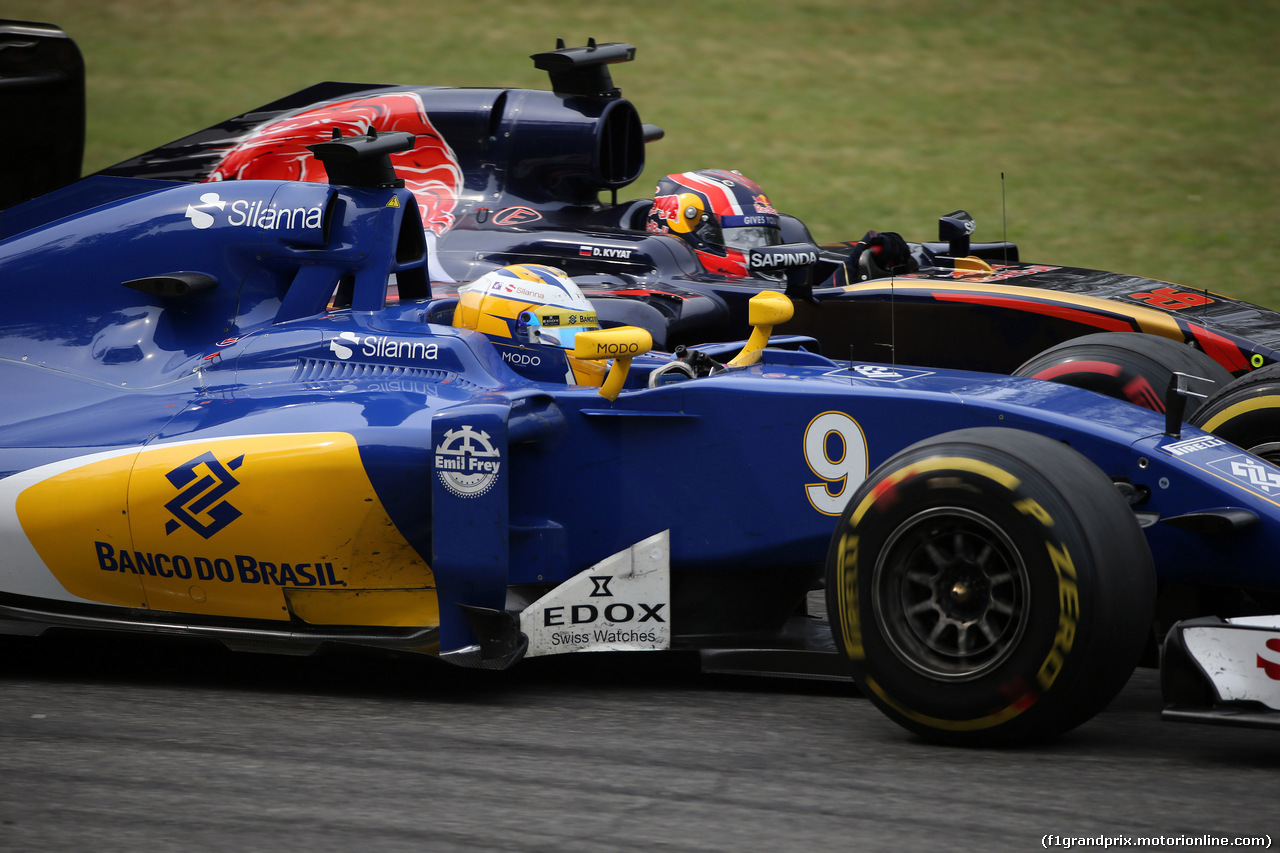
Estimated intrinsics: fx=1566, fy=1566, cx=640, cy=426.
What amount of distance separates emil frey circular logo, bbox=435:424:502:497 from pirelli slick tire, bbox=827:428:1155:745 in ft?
3.49

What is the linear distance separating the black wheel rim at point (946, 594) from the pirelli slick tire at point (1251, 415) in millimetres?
1731

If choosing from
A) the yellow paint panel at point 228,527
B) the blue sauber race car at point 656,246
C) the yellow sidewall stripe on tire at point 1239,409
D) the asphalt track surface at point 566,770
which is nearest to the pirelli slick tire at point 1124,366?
the blue sauber race car at point 656,246

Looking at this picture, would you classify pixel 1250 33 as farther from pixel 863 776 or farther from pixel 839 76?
pixel 863 776

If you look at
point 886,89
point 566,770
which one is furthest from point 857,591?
point 886,89

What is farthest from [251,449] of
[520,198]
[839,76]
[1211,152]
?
[839,76]

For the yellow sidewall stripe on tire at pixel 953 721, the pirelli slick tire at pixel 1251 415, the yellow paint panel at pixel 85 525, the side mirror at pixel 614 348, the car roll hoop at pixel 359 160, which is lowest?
the yellow sidewall stripe on tire at pixel 953 721

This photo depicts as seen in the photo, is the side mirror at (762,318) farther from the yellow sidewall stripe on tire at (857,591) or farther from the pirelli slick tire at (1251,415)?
the pirelli slick tire at (1251,415)

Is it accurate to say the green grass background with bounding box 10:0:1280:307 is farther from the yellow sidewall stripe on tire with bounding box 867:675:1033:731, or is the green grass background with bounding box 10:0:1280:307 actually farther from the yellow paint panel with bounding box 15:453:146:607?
the yellow paint panel with bounding box 15:453:146:607

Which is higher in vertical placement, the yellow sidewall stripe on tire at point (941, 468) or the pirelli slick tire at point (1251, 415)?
the yellow sidewall stripe on tire at point (941, 468)

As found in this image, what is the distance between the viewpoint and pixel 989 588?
3.93 metres

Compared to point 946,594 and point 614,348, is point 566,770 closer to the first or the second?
point 946,594

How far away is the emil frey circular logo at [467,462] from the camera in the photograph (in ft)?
14.9

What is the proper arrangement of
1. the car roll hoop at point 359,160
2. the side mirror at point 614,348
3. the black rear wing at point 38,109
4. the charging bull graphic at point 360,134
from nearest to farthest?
the side mirror at point 614,348 → the car roll hoop at point 359,160 → the black rear wing at point 38,109 → the charging bull graphic at point 360,134

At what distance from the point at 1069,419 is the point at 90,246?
3625 mm
